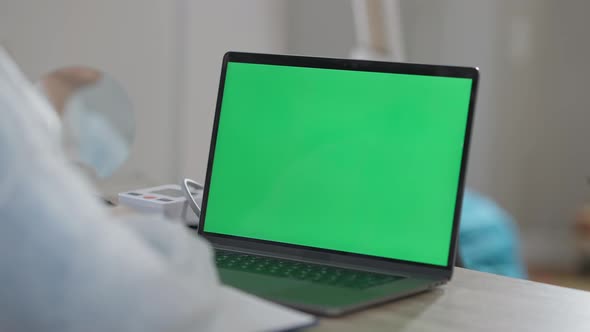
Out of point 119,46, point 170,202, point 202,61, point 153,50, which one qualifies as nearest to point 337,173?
point 170,202

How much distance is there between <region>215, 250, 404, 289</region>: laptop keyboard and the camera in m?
0.69

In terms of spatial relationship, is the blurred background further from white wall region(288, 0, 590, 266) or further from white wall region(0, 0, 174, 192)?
white wall region(0, 0, 174, 192)

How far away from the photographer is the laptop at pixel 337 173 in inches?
28.7

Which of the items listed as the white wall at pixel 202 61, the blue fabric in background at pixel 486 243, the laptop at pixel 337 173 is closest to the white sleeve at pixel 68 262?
the laptop at pixel 337 173

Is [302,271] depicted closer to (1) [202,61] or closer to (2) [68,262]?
(2) [68,262]

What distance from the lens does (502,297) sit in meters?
0.70

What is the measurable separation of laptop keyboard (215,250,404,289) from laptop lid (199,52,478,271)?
0.02m

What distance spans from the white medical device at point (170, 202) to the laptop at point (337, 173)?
7 centimetres

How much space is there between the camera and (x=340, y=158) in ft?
2.56

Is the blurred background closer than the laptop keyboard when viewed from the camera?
No

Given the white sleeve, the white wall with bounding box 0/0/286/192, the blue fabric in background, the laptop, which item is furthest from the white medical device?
the blue fabric in background

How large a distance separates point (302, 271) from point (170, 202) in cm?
22

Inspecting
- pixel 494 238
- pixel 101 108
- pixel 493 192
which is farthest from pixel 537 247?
pixel 101 108

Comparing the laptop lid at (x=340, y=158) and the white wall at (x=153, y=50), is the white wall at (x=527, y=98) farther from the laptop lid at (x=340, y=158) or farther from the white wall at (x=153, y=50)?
the laptop lid at (x=340, y=158)
